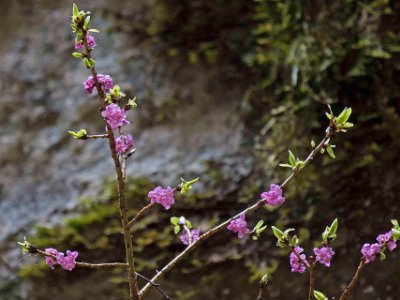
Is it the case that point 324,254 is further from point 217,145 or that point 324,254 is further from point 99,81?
point 217,145

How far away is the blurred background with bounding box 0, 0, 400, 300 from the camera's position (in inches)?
37.3

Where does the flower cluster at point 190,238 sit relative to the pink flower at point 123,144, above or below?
below

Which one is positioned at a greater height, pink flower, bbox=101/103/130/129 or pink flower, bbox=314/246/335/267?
pink flower, bbox=101/103/130/129

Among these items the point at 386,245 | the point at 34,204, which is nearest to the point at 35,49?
the point at 34,204

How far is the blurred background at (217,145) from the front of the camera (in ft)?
3.11

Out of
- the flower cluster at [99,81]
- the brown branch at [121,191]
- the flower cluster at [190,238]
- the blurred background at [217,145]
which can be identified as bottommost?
the blurred background at [217,145]

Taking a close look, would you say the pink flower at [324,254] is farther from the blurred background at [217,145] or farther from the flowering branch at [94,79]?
the blurred background at [217,145]

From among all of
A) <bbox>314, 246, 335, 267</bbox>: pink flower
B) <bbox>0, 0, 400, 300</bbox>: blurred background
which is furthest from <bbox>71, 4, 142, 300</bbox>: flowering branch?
<bbox>0, 0, 400, 300</bbox>: blurred background

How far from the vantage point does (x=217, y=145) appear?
1050 mm

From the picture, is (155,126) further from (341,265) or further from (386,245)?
(386,245)

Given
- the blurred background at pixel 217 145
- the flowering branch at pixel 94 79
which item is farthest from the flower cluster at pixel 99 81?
the blurred background at pixel 217 145

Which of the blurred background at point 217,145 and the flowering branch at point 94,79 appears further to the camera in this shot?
the blurred background at point 217,145

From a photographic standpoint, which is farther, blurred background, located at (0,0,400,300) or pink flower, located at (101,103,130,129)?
blurred background, located at (0,0,400,300)

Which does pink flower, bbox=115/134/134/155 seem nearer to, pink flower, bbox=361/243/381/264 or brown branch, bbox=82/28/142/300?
brown branch, bbox=82/28/142/300
